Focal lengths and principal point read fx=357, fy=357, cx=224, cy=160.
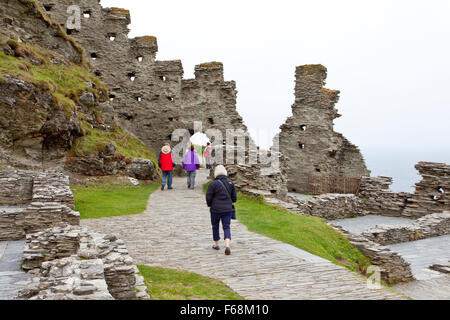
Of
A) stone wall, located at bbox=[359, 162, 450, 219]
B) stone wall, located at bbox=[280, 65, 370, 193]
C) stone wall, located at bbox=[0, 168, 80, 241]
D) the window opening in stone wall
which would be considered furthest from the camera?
stone wall, located at bbox=[280, 65, 370, 193]

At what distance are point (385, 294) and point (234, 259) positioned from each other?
3.14 meters

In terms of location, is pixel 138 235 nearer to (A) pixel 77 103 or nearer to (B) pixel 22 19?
(A) pixel 77 103

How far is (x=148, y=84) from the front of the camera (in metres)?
31.1

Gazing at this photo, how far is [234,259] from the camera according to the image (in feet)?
26.4

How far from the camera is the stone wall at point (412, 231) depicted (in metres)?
16.2

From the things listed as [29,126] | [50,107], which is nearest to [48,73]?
[50,107]

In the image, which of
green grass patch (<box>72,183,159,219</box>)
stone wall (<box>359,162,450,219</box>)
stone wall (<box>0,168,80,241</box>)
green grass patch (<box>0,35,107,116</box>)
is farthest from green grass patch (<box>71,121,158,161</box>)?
stone wall (<box>359,162,450,219</box>)

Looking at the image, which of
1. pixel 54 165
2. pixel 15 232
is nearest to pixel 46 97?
pixel 54 165

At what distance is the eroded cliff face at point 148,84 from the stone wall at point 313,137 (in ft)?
15.6

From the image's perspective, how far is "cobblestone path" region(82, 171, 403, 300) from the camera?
20.7ft

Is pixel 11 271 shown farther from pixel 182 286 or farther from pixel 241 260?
pixel 241 260

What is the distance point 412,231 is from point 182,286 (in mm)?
15078

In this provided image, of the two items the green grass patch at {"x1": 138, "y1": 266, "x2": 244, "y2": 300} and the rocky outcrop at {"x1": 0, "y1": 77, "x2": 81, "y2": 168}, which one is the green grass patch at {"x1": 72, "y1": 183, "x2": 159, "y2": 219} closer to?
the rocky outcrop at {"x1": 0, "y1": 77, "x2": 81, "y2": 168}

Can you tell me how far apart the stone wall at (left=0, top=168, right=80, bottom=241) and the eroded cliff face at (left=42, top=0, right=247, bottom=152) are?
17315mm
